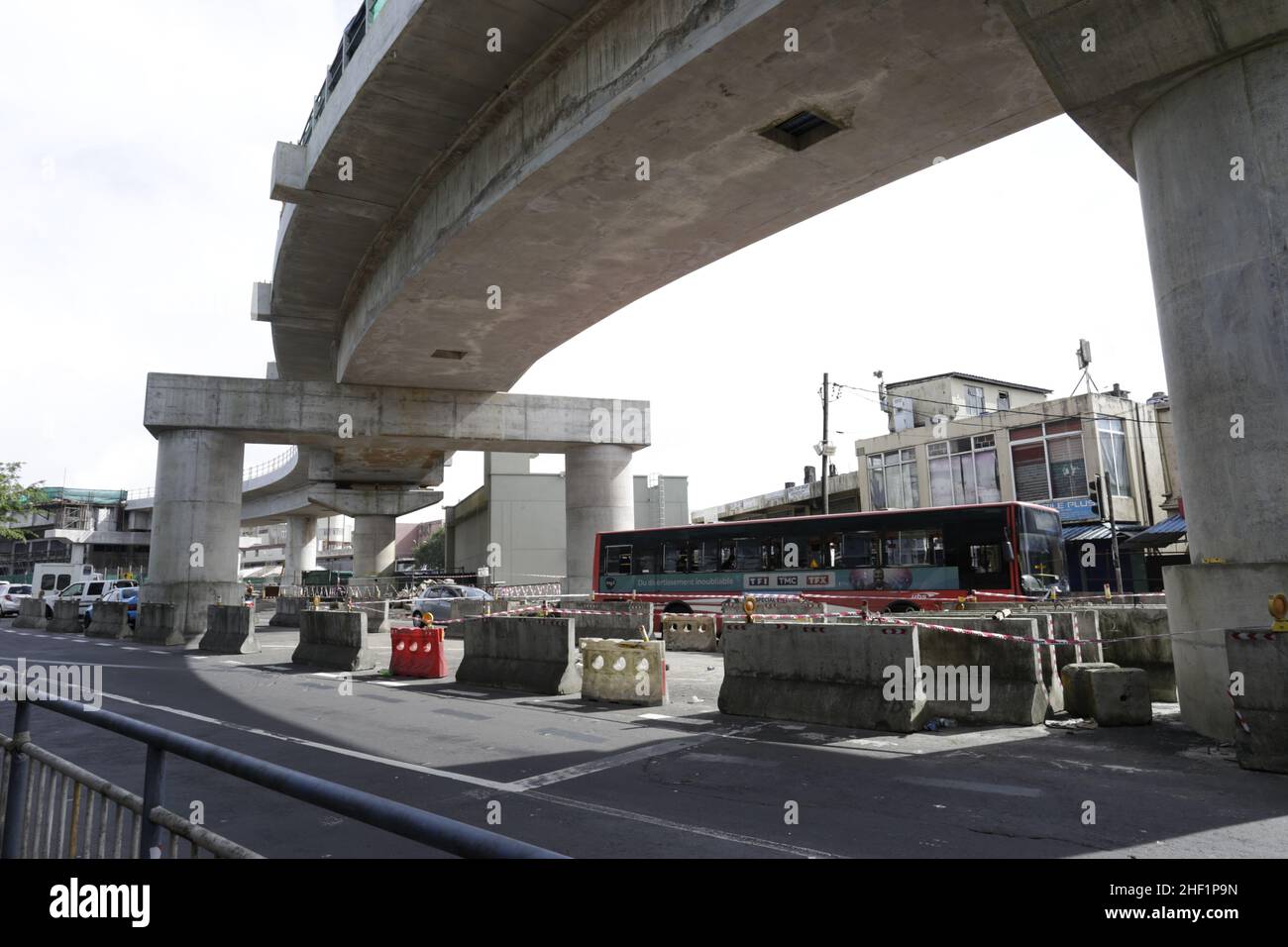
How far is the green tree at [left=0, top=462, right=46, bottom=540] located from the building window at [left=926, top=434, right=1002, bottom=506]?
46.6m

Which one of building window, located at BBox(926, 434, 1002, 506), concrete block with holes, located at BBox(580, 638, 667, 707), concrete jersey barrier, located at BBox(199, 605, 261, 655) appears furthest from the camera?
building window, located at BBox(926, 434, 1002, 506)

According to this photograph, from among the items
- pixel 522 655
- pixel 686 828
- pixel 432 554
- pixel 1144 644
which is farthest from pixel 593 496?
pixel 432 554

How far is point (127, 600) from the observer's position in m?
29.4

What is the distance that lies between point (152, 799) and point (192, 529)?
24.3 meters

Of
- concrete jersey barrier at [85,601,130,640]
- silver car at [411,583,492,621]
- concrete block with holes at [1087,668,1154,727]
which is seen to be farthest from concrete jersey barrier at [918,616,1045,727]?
concrete jersey barrier at [85,601,130,640]

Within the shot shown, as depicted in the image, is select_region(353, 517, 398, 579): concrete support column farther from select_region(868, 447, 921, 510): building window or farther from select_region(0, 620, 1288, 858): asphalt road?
select_region(0, 620, 1288, 858): asphalt road

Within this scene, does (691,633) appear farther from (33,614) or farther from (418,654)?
(33,614)

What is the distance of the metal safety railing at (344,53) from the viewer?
13.4 meters

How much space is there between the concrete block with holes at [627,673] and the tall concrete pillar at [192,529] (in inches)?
675

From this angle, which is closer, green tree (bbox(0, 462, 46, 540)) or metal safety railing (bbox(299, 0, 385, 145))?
metal safety railing (bbox(299, 0, 385, 145))

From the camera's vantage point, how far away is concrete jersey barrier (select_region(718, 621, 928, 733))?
9.16 metres

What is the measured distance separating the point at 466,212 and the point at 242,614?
12748 millimetres

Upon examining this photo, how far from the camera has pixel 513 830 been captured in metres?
5.58
